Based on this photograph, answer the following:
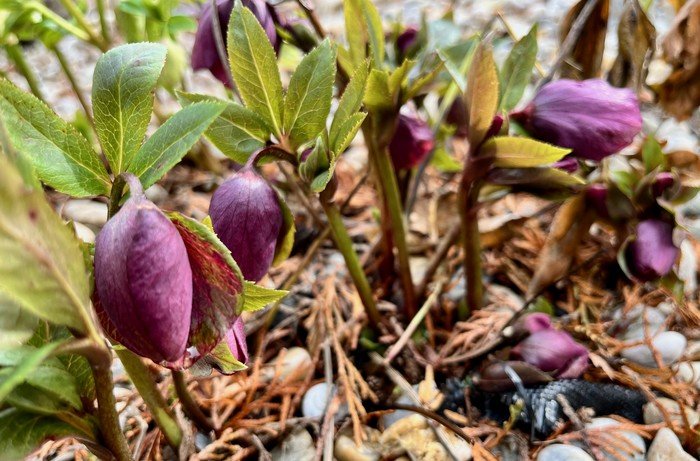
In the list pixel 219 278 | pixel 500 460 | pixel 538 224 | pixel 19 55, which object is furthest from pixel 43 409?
pixel 538 224

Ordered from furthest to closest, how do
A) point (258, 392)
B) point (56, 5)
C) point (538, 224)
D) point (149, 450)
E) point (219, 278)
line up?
point (56, 5), point (538, 224), point (258, 392), point (149, 450), point (219, 278)

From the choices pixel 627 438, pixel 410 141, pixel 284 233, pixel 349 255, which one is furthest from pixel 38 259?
pixel 627 438

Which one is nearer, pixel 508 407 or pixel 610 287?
pixel 508 407

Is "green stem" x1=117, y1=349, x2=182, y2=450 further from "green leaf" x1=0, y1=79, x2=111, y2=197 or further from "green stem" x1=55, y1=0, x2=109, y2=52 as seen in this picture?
"green stem" x1=55, y1=0, x2=109, y2=52

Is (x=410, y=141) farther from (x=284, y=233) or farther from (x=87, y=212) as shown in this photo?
(x=87, y=212)

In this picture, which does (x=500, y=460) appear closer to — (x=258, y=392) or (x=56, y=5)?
(x=258, y=392)
